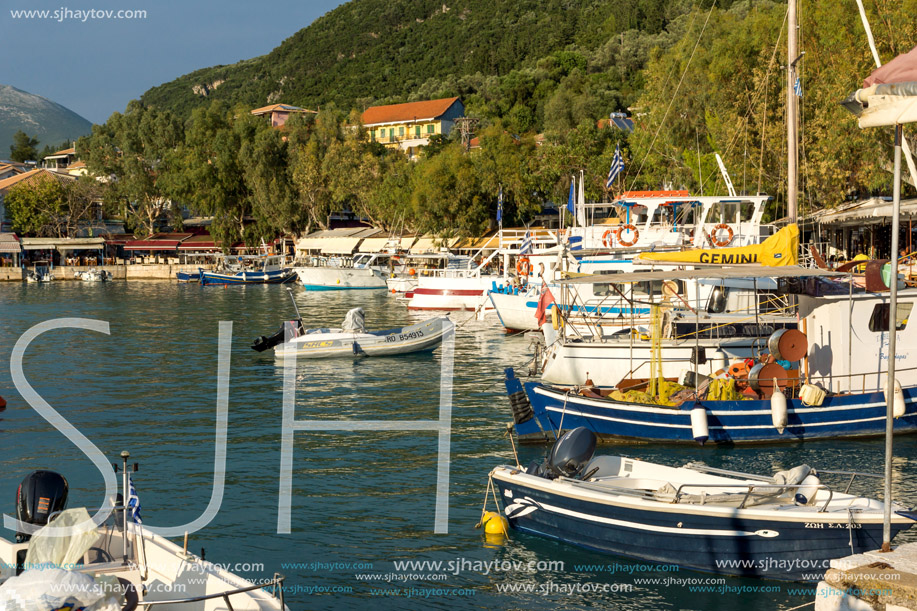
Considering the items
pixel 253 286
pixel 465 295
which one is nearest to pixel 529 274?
pixel 465 295

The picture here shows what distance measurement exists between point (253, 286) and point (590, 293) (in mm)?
57227

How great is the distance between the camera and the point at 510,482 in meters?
15.5

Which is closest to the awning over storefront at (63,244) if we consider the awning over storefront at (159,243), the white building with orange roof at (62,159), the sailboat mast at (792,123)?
the awning over storefront at (159,243)

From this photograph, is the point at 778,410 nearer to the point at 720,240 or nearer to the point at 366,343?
the point at 720,240

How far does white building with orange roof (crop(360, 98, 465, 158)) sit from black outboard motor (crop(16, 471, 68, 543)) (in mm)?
126371

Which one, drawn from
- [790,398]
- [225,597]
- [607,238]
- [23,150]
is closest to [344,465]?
[790,398]

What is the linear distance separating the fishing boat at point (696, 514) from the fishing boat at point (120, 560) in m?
5.87

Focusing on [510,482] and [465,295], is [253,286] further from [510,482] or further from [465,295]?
[510,482]

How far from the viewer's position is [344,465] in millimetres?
20719

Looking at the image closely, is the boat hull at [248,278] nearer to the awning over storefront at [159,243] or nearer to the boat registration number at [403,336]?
the awning over storefront at [159,243]

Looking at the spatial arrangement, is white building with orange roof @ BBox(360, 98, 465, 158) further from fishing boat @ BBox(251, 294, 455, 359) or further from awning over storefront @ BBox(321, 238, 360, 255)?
fishing boat @ BBox(251, 294, 455, 359)

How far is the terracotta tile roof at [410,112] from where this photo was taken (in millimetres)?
140250

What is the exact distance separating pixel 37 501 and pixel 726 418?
1449 centimetres

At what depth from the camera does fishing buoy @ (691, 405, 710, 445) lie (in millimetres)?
19781
